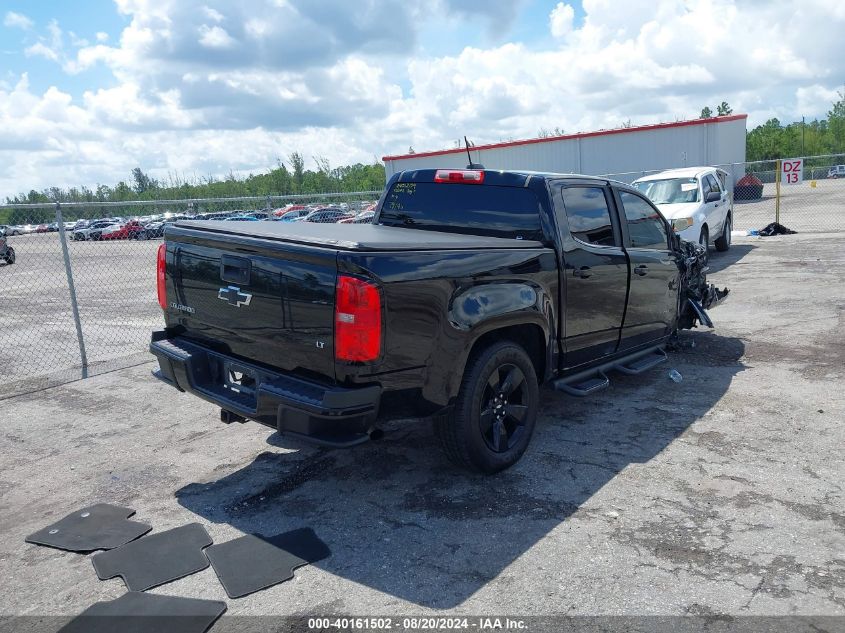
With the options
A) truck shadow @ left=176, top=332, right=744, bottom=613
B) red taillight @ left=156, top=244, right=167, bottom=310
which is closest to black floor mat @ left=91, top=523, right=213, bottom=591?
truck shadow @ left=176, top=332, right=744, bottom=613

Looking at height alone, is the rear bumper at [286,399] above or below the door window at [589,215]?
A: below

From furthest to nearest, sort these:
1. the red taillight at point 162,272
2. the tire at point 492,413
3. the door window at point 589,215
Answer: the door window at point 589,215 → the red taillight at point 162,272 → the tire at point 492,413

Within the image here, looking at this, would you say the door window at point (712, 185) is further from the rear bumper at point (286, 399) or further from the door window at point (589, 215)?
the rear bumper at point (286, 399)

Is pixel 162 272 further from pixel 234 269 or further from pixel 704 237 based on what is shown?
pixel 704 237

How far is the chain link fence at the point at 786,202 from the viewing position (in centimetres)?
2137

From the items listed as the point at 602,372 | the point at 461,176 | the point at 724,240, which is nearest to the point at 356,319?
the point at 461,176

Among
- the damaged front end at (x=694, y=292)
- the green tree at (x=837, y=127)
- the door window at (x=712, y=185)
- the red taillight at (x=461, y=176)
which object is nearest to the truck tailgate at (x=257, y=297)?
the red taillight at (x=461, y=176)

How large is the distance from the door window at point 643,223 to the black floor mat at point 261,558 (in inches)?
146

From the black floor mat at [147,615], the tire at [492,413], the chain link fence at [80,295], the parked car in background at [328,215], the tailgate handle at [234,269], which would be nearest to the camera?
the black floor mat at [147,615]

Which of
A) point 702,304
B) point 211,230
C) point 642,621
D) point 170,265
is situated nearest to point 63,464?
point 170,265

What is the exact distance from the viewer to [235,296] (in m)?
4.06

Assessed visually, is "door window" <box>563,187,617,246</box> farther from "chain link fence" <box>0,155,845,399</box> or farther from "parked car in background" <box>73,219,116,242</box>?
"parked car in background" <box>73,219,116,242</box>

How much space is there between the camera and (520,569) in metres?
3.44

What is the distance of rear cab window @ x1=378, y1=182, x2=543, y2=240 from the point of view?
16.5ft
